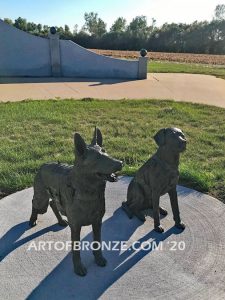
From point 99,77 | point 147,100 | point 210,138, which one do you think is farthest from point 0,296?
point 99,77

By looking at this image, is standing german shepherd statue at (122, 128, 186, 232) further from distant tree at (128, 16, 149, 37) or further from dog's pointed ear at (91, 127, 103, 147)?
distant tree at (128, 16, 149, 37)

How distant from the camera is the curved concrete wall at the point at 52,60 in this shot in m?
17.2

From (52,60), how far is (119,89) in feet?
14.1

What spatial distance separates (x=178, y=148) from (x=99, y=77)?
14004 millimetres

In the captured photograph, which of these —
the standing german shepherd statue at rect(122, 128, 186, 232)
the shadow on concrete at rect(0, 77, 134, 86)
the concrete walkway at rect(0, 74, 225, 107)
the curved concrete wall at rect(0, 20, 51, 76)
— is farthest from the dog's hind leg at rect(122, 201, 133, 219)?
the curved concrete wall at rect(0, 20, 51, 76)

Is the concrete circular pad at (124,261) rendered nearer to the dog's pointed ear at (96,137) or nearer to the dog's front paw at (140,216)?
the dog's front paw at (140,216)

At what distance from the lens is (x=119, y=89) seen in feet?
48.3

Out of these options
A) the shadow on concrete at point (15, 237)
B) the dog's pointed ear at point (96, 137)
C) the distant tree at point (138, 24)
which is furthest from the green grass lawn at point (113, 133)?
the distant tree at point (138, 24)

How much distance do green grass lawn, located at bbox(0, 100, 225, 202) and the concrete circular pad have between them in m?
1.32

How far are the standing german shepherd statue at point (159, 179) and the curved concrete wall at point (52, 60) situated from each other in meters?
13.0

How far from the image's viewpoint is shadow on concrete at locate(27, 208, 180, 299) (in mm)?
3697

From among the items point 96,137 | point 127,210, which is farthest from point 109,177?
point 127,210

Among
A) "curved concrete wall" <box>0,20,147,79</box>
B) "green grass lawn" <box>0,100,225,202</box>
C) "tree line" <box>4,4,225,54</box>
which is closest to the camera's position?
"green grass lawn" <box>0,100,225,202</box>

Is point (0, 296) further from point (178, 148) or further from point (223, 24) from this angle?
point (223, 24)
